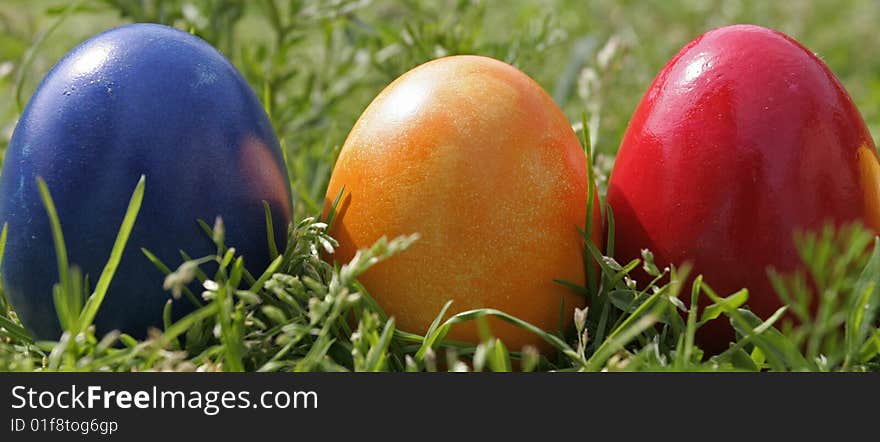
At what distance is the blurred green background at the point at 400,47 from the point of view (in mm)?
1655

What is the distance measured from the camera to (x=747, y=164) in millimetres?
996

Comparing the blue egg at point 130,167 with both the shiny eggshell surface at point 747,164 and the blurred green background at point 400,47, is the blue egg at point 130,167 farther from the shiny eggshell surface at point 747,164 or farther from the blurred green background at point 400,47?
the shiny eggshell surface at point 747,164

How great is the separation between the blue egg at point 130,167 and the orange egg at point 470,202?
5.2 inches

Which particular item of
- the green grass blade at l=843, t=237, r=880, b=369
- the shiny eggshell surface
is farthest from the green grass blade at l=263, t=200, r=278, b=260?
the green grass blade at l=843, t=237, r=880, b=369

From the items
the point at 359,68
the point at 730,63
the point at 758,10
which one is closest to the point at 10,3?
the point at 359,68

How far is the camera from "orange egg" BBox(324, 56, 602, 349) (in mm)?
973

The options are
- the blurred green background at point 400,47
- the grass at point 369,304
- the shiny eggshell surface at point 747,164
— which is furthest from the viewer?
the blurred green background at point 400,47

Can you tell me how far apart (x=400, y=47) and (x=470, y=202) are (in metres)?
0.83

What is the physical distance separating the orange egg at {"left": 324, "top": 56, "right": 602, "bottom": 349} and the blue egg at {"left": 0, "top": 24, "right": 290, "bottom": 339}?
13 cm

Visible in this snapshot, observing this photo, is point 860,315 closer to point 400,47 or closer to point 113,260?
point 113,260

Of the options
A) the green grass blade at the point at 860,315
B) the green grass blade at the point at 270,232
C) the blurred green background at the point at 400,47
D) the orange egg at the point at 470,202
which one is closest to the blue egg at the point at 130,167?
the green grass blade at the point at 270,232

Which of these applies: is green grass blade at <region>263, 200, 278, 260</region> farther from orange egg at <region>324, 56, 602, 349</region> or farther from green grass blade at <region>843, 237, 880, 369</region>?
green grass blade at <region>843, 237, 880, 369</region>

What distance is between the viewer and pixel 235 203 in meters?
0.99

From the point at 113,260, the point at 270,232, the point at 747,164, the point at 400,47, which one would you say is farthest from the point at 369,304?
the point at 400,47
